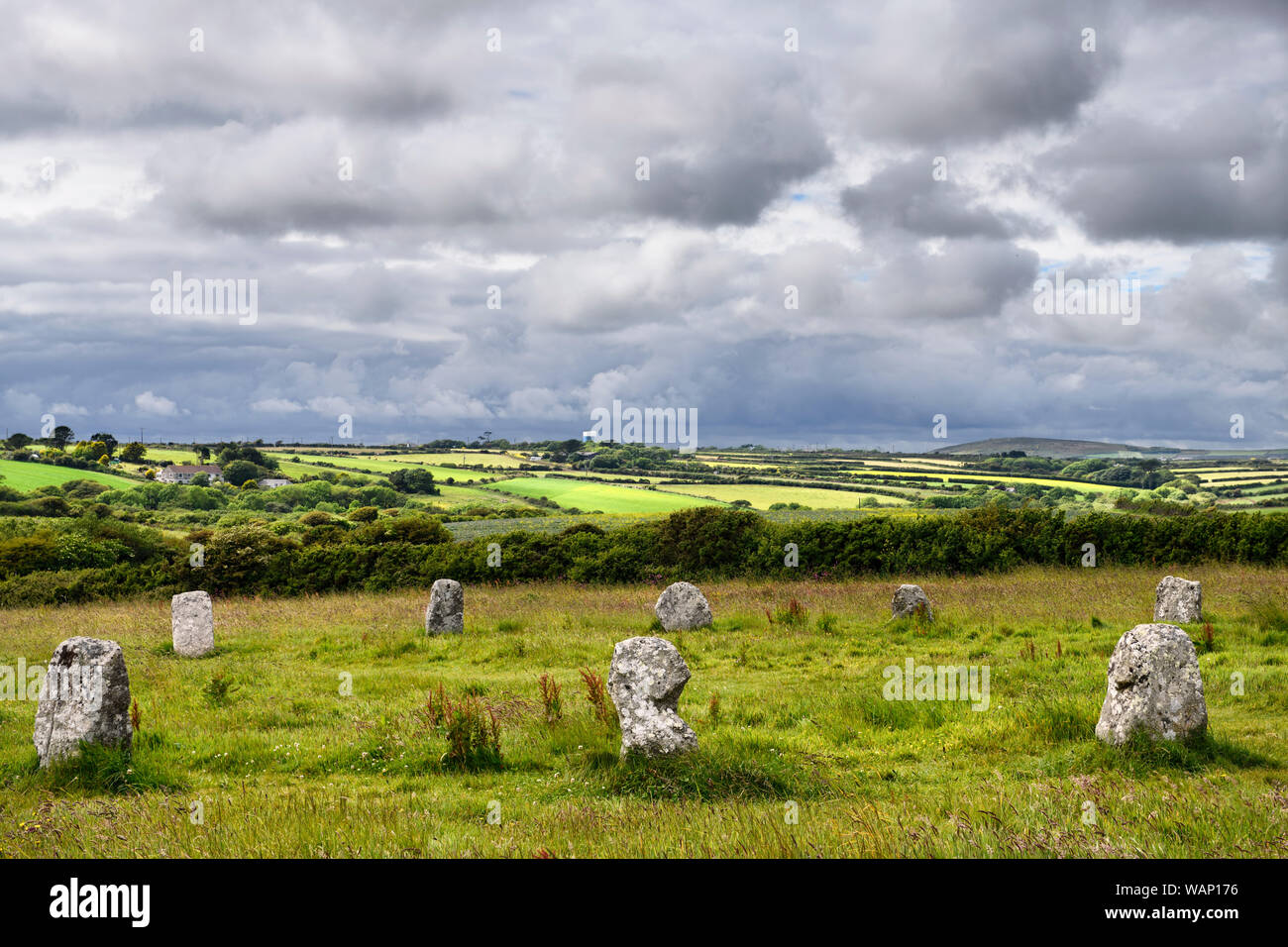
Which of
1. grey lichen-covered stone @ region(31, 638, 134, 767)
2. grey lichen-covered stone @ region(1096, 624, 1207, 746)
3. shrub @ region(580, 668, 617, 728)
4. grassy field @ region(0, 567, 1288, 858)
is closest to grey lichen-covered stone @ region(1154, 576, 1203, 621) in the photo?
grassy field @ region(0, 567, 1288, 858)

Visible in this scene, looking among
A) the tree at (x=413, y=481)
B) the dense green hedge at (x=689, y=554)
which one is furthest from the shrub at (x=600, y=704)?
the tree at (x=413, y=481)

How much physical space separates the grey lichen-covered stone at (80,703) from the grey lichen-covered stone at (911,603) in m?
15.6

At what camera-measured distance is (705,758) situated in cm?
911

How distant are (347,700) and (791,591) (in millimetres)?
16025

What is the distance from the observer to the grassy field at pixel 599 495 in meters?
63.9

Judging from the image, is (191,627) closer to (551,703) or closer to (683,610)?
(683,610)

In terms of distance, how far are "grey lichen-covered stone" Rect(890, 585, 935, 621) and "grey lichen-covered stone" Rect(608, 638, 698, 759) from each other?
1130cm

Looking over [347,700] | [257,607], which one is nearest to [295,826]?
[347,700]

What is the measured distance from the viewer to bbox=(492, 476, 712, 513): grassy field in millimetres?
63906

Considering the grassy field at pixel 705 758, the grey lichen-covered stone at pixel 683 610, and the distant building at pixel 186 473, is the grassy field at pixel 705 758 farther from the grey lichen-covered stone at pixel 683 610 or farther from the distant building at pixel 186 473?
the distant building at pixel 186 473

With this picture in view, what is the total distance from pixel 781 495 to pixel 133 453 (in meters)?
84.2

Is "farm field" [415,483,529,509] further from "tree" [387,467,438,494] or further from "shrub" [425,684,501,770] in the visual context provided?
"shrub" [425,684,501,770]

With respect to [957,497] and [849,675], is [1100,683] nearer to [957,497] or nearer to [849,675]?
[849,675]

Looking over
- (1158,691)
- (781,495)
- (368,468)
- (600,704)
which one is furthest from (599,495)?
(1158,691)
